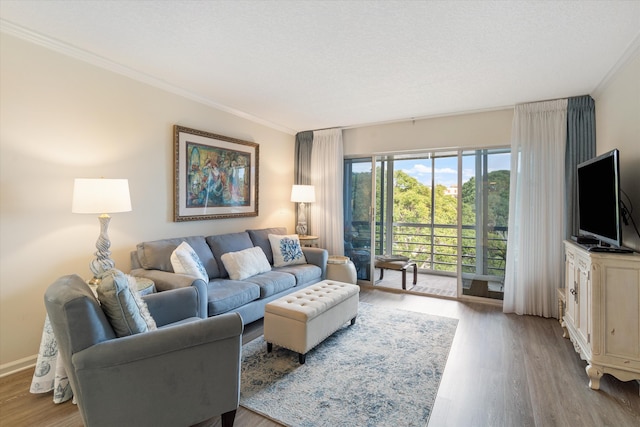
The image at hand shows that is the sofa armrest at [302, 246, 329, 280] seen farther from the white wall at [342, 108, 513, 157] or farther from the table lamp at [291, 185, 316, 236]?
the white wall at [342, 108, 513, 157]

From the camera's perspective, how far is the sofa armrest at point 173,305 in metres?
2.20

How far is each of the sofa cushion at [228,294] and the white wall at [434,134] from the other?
2879mm

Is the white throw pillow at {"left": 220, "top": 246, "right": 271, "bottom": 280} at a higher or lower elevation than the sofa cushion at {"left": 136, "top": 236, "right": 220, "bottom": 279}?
lower

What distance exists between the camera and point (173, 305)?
230cm

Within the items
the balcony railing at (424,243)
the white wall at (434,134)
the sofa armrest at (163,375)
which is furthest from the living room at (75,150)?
the balcony railing at (424,243)

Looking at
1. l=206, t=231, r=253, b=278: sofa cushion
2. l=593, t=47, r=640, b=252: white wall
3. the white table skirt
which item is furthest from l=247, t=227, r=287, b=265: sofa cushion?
l=593, t=47, r=640, b=252: white wall

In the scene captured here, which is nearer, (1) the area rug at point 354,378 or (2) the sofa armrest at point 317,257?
(1) the area rug at point 354,378

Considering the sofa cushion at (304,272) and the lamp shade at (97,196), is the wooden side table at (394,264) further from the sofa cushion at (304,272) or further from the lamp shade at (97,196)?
the lamp shade at (97,196)

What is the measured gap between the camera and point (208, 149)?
385 centimetres

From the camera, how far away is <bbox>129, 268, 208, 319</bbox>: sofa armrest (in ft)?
8.40

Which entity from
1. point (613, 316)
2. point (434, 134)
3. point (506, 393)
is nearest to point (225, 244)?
point (506, 393)

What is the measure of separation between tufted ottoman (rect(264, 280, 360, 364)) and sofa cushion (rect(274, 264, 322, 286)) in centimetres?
80

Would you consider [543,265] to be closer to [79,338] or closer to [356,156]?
[356,156]

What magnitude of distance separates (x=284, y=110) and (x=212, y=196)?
1484mm
